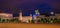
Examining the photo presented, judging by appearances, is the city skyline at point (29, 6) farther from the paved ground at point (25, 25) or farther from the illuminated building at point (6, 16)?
the paved ground at point (25, 25)

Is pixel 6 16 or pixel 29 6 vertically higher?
pixel 29 6

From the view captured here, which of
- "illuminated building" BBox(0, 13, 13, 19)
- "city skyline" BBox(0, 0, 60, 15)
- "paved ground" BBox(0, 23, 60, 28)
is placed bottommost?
"paved ground" BBox(0, 23, 60, 28)

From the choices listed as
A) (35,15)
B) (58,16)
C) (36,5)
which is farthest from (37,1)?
(58,16)

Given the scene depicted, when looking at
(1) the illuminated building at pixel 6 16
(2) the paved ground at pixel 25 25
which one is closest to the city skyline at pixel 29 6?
(1) the illuminated building at pixel 6 16

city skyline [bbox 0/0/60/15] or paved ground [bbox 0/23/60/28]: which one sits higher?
city skyline [bbox 0/0/60/15]

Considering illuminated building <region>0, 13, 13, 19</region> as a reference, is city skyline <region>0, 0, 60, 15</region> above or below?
above

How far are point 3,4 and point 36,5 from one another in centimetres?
45

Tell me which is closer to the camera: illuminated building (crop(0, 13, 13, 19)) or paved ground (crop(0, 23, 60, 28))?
paved ground (crop(0, 23, 60, 28))

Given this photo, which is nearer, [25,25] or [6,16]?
[25,25]

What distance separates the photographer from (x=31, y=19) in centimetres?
202

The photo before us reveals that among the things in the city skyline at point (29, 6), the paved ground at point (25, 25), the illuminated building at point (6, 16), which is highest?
the city skyline at point (29, 6)

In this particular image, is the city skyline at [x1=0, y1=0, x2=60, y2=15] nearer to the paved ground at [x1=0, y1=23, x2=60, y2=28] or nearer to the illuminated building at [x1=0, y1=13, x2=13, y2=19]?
the illuminated building at [x1=0, y1=13, x2=13, y2=19]

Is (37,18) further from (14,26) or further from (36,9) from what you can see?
(14,26)

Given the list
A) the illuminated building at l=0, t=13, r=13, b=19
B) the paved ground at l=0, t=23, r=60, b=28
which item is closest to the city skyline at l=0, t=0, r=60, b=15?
the illuminated building at l=0, t=13, r=13, b=19
